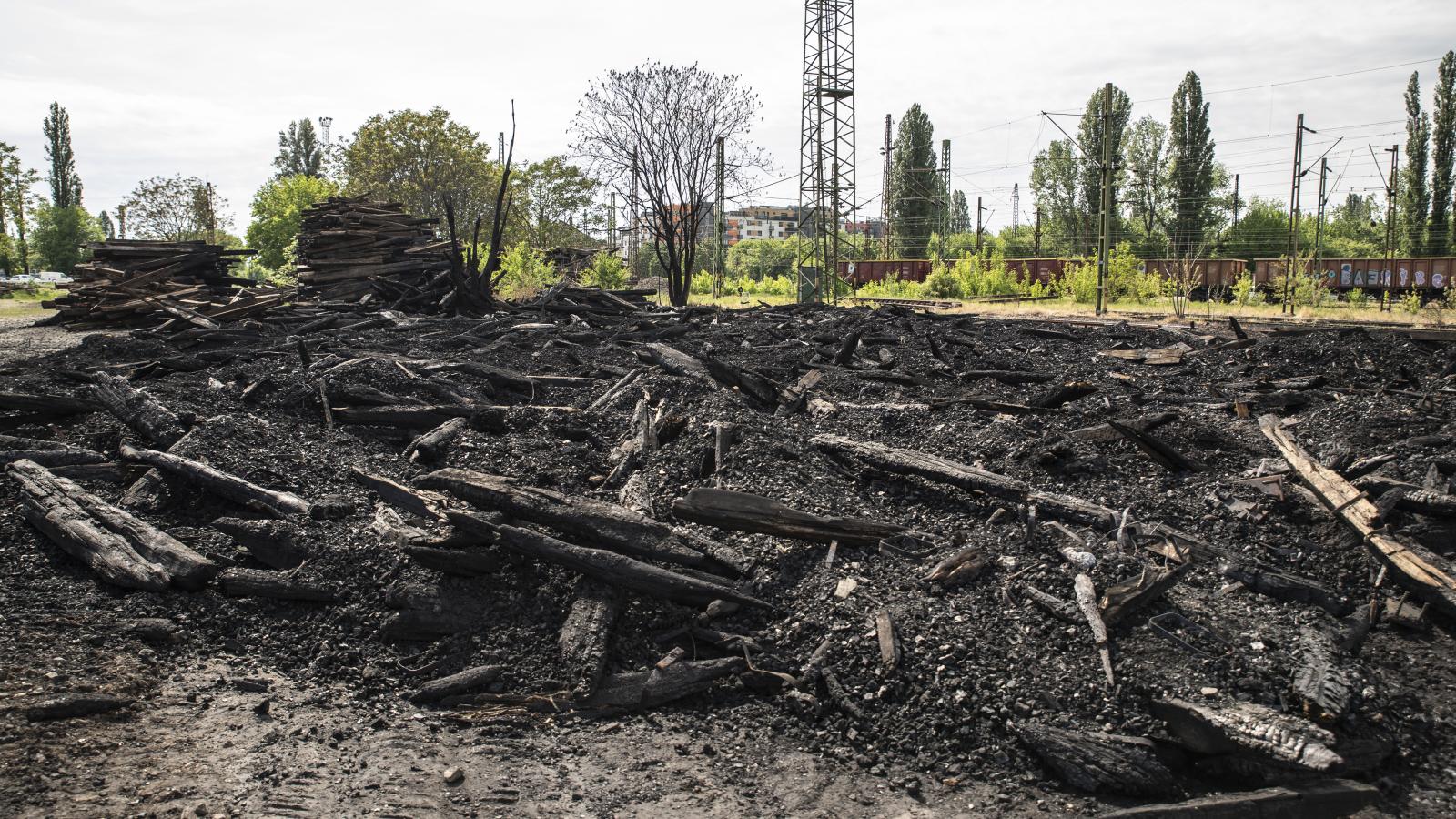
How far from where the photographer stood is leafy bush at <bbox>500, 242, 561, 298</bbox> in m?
21.5

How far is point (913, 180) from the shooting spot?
50.8m

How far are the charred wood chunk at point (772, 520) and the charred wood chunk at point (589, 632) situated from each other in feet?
2.49

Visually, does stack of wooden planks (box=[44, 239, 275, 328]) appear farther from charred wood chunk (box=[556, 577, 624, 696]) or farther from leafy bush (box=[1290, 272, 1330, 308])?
leafy bush (box=[1290, 272, 1330, 308])

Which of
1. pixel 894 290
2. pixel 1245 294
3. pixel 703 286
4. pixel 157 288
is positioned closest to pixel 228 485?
pixel 157 288

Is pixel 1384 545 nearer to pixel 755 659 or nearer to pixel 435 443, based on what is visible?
pixel 755 659

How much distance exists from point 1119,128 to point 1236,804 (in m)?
54.9

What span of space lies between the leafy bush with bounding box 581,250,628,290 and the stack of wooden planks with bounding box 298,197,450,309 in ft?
21.4

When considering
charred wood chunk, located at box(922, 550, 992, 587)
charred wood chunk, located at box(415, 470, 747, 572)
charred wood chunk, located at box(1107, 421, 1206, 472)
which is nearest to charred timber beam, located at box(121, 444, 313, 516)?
charred wood chunk, located at box(415, 470, 747, 572)

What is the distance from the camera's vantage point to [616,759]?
3.29 m

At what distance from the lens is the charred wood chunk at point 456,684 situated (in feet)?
12.1

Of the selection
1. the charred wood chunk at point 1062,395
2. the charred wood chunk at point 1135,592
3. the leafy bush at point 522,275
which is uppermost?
the leafy bush at point 522,275

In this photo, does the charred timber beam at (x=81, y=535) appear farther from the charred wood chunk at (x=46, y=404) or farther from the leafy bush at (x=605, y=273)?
the leafy bush at (x=605, y=273)

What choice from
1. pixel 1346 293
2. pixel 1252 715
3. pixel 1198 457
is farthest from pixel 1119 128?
pixel 1252 715

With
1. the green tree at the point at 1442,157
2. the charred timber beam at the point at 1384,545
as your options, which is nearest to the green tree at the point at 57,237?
the charred timber beam at the point at 1384,545
